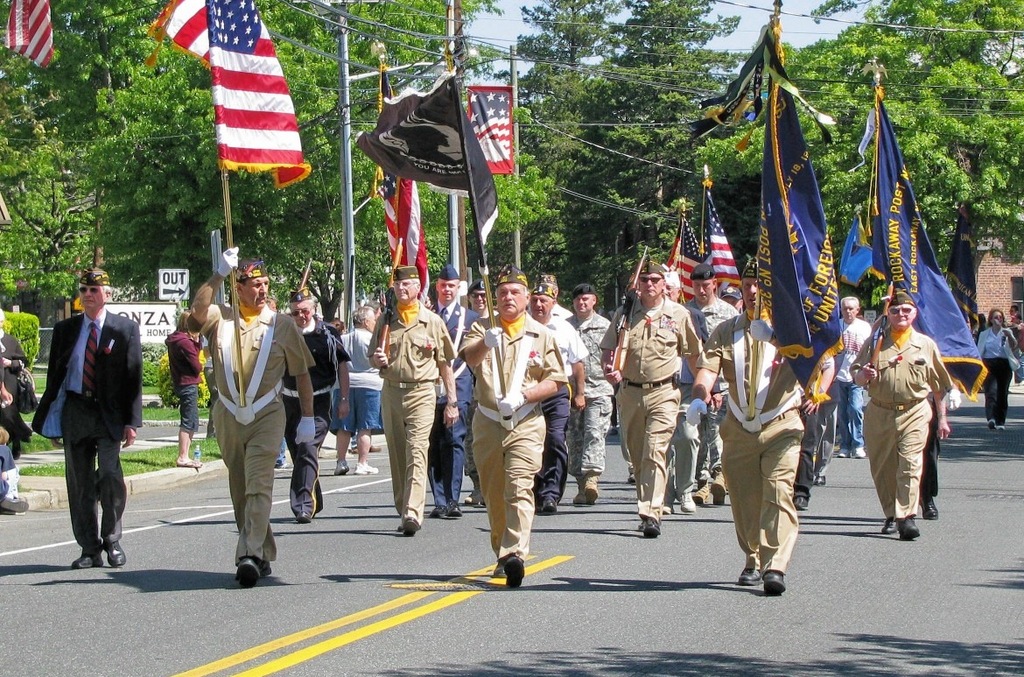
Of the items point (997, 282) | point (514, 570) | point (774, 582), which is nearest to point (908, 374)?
point (774, 582)

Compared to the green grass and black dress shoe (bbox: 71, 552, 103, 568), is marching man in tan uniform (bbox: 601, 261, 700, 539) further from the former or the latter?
the green grass

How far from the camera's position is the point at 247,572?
368 inches

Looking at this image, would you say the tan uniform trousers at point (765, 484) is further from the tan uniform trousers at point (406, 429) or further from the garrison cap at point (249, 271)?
the tan uniform trousers at point (406, 429)

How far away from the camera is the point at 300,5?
39.7 m

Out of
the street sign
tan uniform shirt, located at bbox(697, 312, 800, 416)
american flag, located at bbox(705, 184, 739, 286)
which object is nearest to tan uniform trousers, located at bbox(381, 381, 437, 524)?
tan uniform shirt, located at bbox(697, 312, 800, 416)

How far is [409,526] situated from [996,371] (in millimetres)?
15433

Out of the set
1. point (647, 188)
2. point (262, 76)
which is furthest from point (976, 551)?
point (647, 188)

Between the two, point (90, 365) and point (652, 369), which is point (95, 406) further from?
point (652, 369)

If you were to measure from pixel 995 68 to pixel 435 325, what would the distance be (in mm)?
32952

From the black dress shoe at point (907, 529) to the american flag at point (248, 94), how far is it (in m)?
5.13

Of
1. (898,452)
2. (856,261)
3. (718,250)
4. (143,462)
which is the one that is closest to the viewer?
(898,452)

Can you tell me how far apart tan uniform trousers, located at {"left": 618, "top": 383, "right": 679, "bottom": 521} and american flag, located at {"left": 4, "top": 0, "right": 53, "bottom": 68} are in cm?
1226

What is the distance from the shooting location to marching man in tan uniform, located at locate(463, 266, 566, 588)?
30.6 ft

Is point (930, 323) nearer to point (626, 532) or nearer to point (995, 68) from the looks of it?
Answer: point (626, 532)
